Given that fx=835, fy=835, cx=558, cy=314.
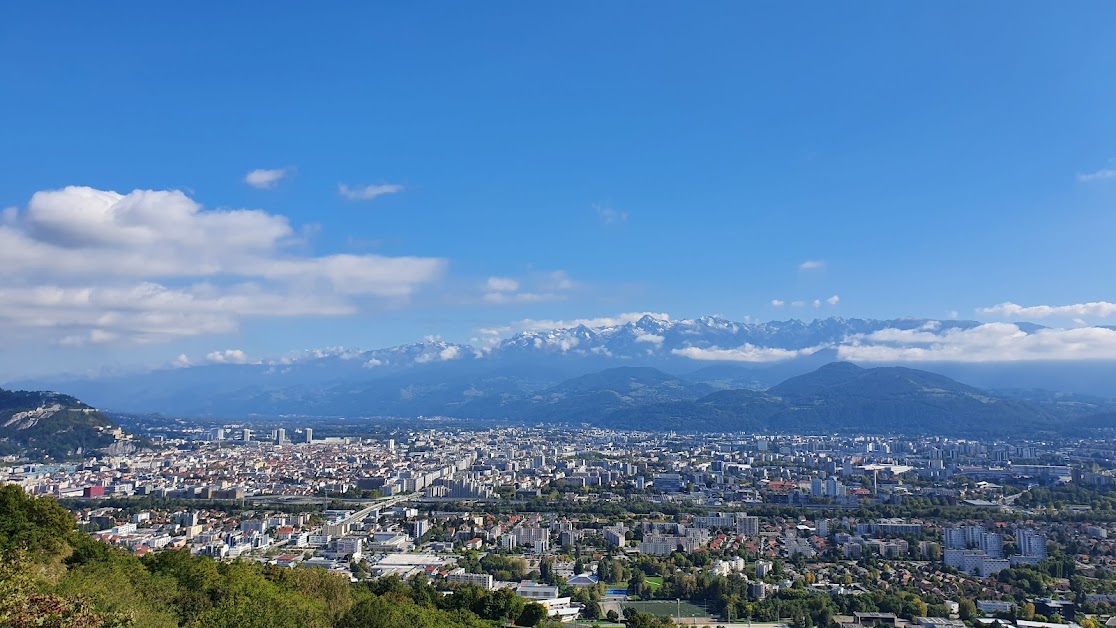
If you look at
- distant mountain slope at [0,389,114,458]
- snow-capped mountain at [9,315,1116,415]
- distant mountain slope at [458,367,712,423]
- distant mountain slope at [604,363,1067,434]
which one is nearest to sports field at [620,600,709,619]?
distant mountain slope at [0,389,114,458]

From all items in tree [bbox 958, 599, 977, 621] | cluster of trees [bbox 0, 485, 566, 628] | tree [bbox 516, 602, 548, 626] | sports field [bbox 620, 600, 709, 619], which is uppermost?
cluster of trees [bbox 0, 485, 566, 628]

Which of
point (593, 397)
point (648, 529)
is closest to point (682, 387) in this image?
point (593, 397)

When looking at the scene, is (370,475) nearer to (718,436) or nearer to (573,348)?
(718,436)

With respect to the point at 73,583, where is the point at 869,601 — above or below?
below

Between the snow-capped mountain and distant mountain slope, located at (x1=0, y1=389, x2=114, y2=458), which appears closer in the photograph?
distant mountain slope, located at (x1=0, y1=389, x2=114, y2=458)

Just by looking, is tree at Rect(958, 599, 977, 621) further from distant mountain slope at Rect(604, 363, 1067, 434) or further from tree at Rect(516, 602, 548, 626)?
distant mountain slope at Rect(604, 363, 1067, 434)

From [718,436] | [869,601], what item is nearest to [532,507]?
[869,601]
